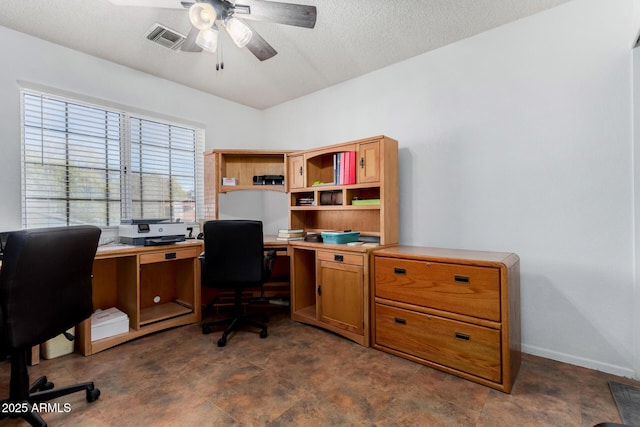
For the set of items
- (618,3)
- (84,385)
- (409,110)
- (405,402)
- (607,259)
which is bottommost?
(405,402)

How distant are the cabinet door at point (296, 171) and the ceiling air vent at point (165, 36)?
60.2 inches

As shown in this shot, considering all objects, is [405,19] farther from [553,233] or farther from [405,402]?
[405,402]

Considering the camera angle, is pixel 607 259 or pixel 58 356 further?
pixel 58 356

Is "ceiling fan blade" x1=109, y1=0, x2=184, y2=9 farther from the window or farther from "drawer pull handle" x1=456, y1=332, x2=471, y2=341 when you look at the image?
"drawer pull handle" x1=456, y1=332, x2=471, y2=341

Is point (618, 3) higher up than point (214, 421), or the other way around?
point (618, 3)

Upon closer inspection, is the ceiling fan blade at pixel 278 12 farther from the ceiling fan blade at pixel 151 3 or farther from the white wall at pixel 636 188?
the white wall at pixel 636 188

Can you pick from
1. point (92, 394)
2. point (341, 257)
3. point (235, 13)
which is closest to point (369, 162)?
point (341, 257)

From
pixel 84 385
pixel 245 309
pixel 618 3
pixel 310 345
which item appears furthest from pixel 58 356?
pixel 618 3

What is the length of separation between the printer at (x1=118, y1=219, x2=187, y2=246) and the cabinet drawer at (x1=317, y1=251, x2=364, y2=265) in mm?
1430

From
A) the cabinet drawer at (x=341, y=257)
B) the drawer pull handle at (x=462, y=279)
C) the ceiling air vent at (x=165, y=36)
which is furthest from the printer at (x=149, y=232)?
the drawer pull handle at (x=462, y=279)

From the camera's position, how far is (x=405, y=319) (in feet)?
7.49

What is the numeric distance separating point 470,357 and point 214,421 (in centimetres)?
161

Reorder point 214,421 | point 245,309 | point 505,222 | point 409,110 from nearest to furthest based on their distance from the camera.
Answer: point 214,421 < point 505,222 < point 409,110 < point 245,309

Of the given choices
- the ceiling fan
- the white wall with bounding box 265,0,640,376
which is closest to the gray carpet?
the white wall with bounding box 265,0,640,376
